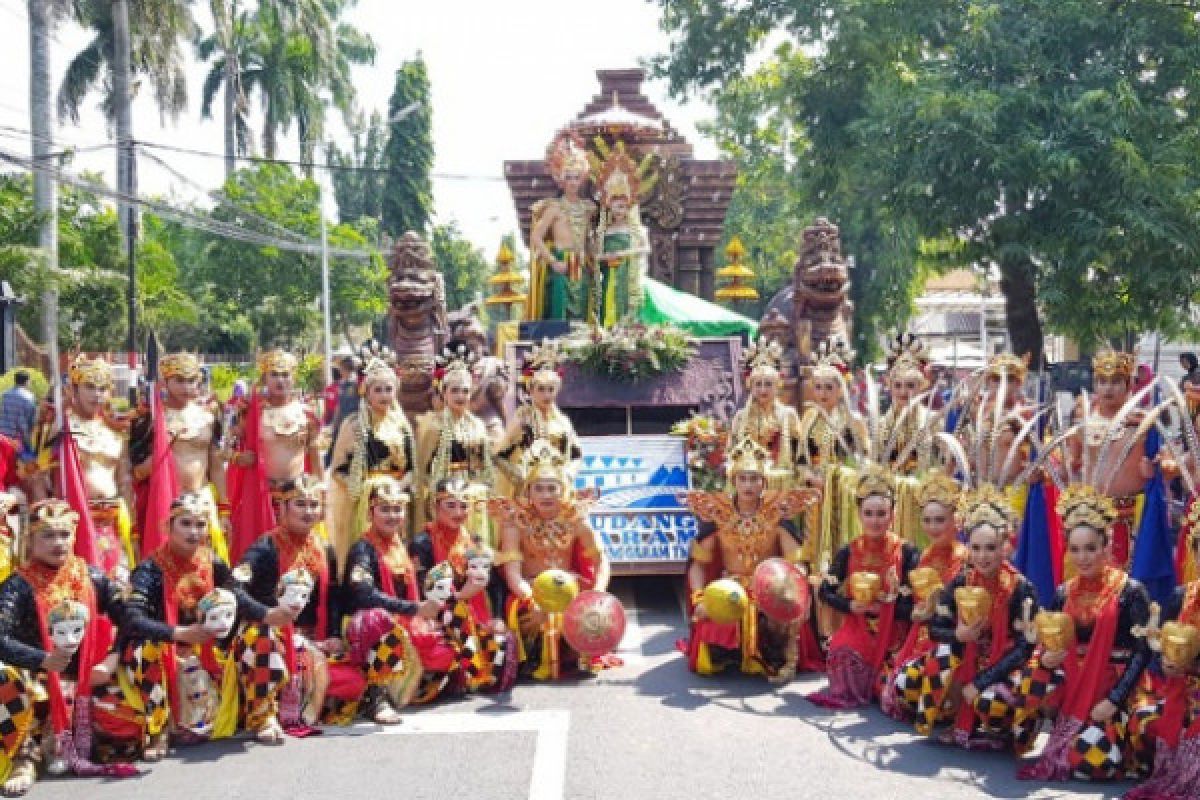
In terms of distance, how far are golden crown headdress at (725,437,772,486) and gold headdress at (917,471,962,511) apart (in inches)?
39.9

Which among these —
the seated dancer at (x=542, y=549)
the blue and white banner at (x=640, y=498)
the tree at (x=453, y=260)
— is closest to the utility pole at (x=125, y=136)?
the blue and white banner at (x=640, y=498)

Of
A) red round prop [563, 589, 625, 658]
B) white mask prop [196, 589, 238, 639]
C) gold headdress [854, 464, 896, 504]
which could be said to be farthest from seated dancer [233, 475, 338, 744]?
gold headdress [854, 464, 896, 504]

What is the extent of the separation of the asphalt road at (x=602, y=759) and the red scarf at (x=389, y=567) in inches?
23.2

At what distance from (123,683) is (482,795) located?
1624mm

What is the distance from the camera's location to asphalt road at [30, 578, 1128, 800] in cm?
495

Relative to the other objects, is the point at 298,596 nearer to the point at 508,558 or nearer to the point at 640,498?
the point at 508,558

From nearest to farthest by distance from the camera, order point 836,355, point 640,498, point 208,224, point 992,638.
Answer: point 992,638, point 640,498, point 836,355, point 208,224

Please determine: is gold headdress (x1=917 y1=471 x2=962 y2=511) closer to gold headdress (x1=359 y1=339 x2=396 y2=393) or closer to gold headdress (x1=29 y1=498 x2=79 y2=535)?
gold headdress (x1=359 y1=339 x2=396 y2=393)

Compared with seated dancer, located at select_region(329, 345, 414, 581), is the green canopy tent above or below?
above

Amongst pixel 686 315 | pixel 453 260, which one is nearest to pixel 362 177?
pixel 453 260

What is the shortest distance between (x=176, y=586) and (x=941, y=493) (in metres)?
A: 3.56

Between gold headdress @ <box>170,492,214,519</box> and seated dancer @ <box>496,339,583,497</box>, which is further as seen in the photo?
seated dancer @ <box>496,339,583,497</box>

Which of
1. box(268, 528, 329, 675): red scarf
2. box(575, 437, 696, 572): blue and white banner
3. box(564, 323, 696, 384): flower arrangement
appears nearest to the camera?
box(268, 528, 329, 675): red scarf

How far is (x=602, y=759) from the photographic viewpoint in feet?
17.6
